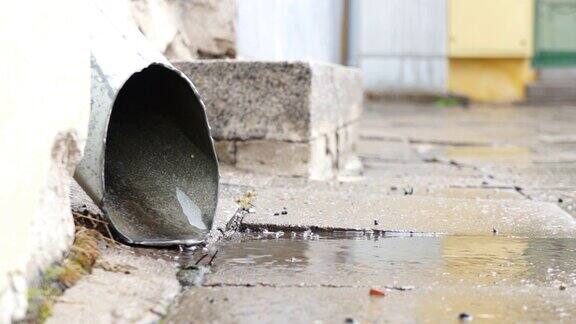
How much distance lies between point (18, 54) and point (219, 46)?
2616mm

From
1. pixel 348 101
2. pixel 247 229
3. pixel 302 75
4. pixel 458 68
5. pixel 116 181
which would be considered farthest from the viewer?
pixel 458 68

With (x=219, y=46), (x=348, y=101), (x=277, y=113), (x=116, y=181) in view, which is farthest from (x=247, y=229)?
(x=348, y=101)

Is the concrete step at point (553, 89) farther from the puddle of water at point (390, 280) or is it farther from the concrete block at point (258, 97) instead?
the puddle of water at point (390, 280)

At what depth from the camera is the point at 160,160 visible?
8.75ft

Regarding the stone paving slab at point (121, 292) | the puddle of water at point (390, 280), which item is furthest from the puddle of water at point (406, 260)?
the stone paving slab at point (121, 292)

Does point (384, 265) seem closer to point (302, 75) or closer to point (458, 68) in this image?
point (302, 75)

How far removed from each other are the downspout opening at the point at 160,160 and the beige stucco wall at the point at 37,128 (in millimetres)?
471

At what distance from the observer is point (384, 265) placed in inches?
91.2

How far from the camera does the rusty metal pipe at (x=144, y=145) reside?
2273 millimetres

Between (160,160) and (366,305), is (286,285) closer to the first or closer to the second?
(366,305)

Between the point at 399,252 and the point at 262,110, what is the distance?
138 cm

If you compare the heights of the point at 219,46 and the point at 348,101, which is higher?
the point at 219,46

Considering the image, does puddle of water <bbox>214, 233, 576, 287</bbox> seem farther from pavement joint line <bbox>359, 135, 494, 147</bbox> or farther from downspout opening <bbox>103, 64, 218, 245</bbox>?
pavement joint line <bbox>359, 135, 494, 147</bbox>

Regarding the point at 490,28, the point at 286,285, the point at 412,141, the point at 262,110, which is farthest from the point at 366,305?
the point at 490,28
